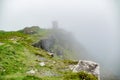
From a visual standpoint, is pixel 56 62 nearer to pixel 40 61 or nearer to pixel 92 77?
pixel 40 61

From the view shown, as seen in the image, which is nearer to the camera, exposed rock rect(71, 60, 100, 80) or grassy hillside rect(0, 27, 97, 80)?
grassy hillside rect(0, 27, 97, 80)

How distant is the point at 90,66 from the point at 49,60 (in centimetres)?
689

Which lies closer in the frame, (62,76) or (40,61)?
(62,76)

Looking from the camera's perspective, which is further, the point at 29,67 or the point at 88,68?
the point at 88,68

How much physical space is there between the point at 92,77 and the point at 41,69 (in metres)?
6.59

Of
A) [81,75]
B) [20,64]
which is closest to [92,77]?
[81,75]

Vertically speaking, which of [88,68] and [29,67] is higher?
[29,67]

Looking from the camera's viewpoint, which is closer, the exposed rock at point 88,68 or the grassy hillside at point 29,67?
the grassy hillside at point 29,67

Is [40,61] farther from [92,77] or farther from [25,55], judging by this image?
[92,77]

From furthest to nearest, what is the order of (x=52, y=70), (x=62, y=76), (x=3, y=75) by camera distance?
1. (x=52, y=70)
2. (x=62, y=76)
3. (x=3, y=75)

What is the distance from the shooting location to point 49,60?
42.2 meters

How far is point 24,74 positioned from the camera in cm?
3222

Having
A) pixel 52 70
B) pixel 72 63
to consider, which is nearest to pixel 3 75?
pixel 52 70

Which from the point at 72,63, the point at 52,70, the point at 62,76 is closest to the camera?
the point at 62,76
